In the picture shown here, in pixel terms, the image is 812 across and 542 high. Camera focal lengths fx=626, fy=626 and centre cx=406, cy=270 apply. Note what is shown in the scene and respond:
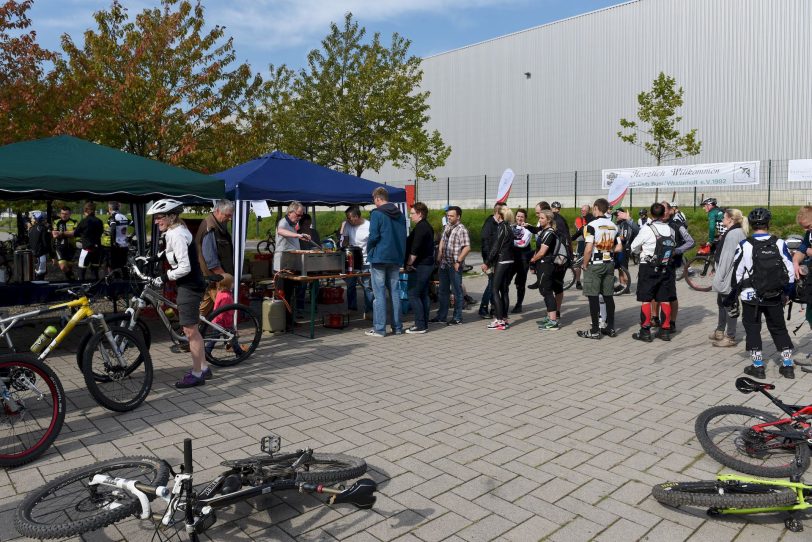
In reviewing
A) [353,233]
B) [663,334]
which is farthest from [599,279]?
[353,233]

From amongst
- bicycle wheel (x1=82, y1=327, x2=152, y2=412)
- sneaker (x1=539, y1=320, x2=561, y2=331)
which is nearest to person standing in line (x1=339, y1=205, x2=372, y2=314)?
sneaker (x1=539, y1=320, x2=561, y2=331)

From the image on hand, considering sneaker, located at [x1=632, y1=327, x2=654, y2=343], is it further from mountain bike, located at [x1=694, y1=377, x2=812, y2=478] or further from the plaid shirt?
mountain bike, located at [x1=694, y1=377, x2=812, y2=478]

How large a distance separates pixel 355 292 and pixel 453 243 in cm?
218

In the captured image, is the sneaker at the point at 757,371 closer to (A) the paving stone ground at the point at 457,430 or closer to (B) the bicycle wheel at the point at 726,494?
(A) the paving stone ground at the point at 457,430

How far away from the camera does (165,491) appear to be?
297 cm

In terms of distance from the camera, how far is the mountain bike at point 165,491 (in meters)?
2.92

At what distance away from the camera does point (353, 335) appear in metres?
8.71

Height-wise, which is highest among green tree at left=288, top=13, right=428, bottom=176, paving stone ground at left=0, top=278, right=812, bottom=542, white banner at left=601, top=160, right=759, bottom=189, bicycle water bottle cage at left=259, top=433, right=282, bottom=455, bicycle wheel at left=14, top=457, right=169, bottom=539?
green tree at left=288, top=13, right=428, bottom=176

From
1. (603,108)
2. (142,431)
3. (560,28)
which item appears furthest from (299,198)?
(560,28)

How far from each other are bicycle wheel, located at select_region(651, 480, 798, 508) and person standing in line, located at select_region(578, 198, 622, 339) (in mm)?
4904

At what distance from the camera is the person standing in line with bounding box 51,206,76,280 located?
45.7 feet

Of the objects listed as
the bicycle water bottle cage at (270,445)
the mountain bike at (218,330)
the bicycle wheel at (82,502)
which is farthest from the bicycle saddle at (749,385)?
the mountain bike at (218,330)

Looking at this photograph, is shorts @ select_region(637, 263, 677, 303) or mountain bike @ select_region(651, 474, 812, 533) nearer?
mountain bike @ select_region(651, 474, 812, 533)

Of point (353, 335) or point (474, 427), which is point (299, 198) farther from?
point (474, 427)
